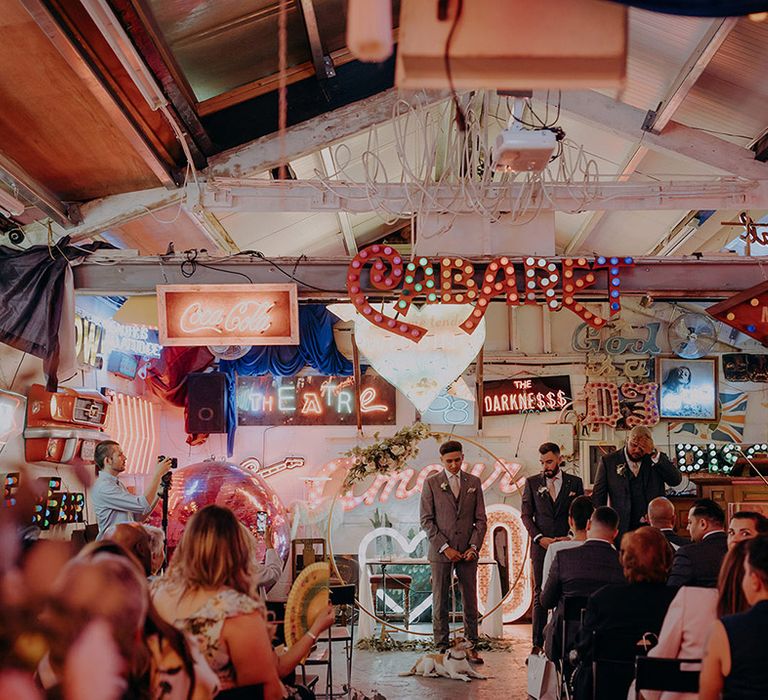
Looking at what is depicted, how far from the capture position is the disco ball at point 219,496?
9.34 metres

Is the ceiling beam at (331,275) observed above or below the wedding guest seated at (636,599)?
above

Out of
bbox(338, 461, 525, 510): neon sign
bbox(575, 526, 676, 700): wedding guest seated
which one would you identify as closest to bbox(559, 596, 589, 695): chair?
bbox(575, 526, 676, 700): wedding guest seated

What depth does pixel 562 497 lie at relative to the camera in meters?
8.24

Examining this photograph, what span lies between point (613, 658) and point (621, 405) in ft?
27.2

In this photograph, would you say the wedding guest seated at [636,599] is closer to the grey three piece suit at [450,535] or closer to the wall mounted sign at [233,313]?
the wall mounted sign at [233,313]

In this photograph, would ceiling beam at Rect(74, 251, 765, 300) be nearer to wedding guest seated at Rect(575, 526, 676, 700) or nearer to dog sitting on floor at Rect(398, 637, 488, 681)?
dog sitting on floor at Rect(398, 637, 488, 681)

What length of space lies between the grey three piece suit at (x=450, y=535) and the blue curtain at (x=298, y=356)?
4.35 meters

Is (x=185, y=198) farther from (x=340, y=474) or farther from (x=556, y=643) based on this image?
(x=340, y=474)

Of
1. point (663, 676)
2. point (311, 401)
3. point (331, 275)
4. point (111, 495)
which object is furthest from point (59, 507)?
point (311, 401)

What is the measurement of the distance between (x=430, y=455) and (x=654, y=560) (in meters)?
8.28

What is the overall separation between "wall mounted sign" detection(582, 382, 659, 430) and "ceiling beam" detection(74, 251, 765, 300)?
498 centimetres

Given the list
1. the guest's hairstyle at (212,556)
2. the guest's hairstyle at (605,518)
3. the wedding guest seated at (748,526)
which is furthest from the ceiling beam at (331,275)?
the guest's hairstyle at (212,556)

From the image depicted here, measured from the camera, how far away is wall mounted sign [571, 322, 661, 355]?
12.6 meters

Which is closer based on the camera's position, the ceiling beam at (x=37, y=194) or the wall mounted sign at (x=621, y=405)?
the ceiling beam at (x=37, y=194)
